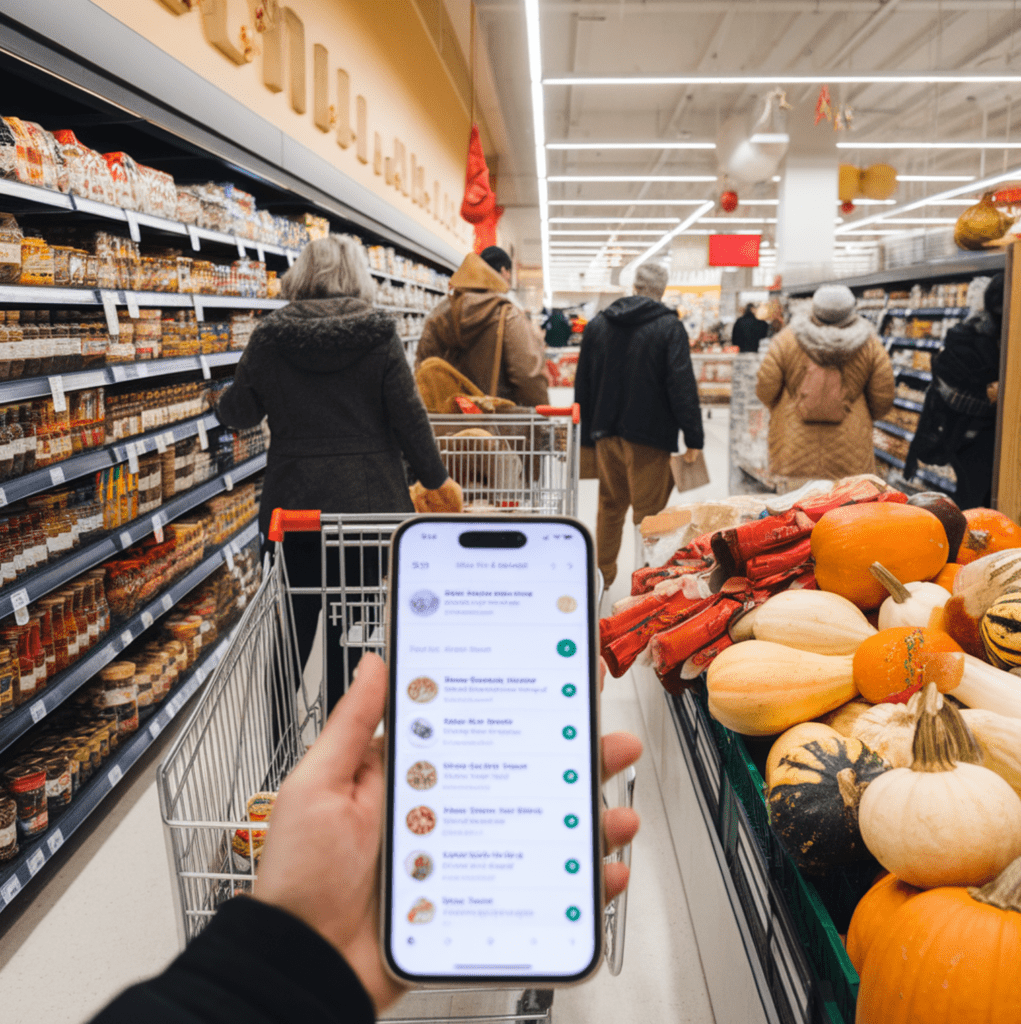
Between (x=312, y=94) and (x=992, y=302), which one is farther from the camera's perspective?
(x=312, y=94)

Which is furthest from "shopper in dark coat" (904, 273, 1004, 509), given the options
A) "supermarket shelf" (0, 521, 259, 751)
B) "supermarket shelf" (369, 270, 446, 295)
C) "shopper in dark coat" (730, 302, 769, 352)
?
"shopper in dark coat" (730, 302, 769, 352)

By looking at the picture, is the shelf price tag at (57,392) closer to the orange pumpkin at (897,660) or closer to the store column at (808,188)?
the orange pumpkin at (897,660)

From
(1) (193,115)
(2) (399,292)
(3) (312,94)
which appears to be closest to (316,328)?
(1) (193,115)

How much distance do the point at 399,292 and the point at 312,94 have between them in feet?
7.91

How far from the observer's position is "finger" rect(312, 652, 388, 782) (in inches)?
29.6

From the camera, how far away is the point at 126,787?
2736mm

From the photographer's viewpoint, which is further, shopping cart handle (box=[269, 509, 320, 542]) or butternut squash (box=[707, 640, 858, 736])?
shopping cart handle (box=[269, 509, 320, 542])

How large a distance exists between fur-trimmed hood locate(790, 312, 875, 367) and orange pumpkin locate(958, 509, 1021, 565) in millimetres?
2637

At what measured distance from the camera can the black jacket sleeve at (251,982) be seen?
489 millimetres

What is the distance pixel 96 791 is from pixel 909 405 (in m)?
5.71

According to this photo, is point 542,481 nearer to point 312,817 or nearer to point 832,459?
point 832,459

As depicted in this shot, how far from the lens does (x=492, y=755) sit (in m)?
0.84

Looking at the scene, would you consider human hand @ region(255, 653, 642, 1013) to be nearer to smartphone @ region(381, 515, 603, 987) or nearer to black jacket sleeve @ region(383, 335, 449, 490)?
smartphone @ region(381, 515, 603, 987)

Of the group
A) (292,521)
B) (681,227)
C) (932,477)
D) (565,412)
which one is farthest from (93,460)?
(681,227)
